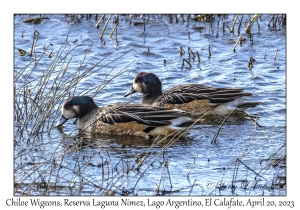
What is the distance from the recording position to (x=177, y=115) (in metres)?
10.3

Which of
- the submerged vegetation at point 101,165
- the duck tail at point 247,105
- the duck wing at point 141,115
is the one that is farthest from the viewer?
the duck tail at point 247,105

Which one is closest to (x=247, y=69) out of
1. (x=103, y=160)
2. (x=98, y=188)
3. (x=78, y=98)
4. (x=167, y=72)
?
(x=167, y=72)

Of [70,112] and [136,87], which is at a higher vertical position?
[136,87]

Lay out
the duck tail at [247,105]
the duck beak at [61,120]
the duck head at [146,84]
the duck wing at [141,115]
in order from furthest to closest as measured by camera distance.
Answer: the duck head at [146,84] → the duck tail at [247,105] → the duck beak at [61,120] → the duck wing at [141,115]

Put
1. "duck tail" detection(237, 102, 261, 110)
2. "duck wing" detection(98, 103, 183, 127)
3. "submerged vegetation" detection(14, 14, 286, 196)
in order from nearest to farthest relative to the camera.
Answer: "submerged vegetation" detection(14, 14, 286, 196) → "duck wing" detection(98, 103, 183, 127) → "duck tail" detection(237, 102, 261, 110)

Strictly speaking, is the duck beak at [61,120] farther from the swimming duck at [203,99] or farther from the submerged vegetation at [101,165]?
the swimming duck at [203,99]

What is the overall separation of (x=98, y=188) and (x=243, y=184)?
1604 millimetres

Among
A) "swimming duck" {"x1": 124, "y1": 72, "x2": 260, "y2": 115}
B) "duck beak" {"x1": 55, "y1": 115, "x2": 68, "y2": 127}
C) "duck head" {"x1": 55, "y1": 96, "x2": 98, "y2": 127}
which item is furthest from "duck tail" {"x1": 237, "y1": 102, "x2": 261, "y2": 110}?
A: "duck beak" {"x1": 55, "y1": 115, "x2": 68, "y2": 127}

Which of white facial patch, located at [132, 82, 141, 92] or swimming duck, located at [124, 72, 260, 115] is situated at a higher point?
white facial patch, located at [132, 82, 141, 92]

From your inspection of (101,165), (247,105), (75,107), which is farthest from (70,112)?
(247,105)

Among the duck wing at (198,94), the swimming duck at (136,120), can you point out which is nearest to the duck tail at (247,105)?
the duck wing at (198,94)

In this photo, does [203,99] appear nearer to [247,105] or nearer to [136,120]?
[247,105]

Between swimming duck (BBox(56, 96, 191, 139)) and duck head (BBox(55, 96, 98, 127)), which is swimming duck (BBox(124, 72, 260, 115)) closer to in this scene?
swimming duck (BBox(56, 96, 191, 139))

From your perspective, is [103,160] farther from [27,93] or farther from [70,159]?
[27,93]
